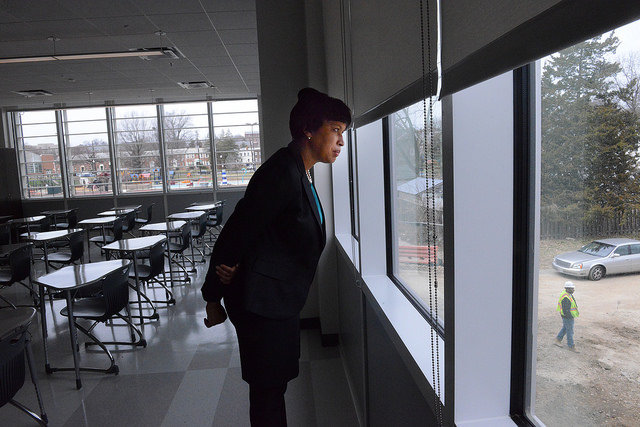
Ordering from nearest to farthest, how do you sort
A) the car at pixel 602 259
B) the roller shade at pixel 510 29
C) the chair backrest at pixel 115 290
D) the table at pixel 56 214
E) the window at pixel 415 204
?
the roller shade at pixel 510 29 → the car at pixel 602 259 → the window at pixel 415 204 → the chair backrest at pixel 115 290 → the table at pixel 56 214

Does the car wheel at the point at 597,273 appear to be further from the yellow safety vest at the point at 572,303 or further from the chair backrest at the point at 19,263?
the chair backrest at the point at 19,263

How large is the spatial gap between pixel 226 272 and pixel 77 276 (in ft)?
7.30

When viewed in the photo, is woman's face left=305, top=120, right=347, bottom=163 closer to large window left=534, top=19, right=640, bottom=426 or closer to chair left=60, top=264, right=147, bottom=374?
large window left=534, top=19, right=640, bottom=426

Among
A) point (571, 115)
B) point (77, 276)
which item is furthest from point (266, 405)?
point (77, 276)

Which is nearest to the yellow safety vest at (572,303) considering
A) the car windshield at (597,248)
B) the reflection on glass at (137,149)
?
the car windshield at (597,248)

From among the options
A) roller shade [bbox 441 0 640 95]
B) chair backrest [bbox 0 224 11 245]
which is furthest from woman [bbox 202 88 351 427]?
chair backrest [bbox 0 224 11 245]

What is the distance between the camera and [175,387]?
10.3 feet

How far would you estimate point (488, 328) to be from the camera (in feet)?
3.24

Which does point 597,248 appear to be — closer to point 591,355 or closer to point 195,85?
point 591,355

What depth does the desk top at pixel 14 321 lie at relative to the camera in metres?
2.27

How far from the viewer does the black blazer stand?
1568mm

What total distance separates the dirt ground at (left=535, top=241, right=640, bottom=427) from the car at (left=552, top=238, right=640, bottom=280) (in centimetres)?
1

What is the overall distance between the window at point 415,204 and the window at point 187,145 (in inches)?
379

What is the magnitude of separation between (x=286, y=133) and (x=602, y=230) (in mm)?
3534
